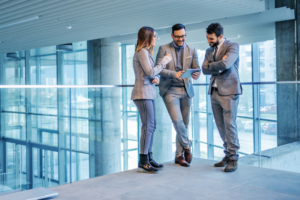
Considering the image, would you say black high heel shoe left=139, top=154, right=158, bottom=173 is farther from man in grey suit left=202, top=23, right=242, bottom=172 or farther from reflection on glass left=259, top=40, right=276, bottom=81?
reflection on glass left=259, top=40, right=276, bottom=81

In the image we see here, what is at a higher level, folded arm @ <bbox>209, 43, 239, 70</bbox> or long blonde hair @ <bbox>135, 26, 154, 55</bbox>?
long blonde hair @ <bbox>135, 26, 154, 55</bbox>

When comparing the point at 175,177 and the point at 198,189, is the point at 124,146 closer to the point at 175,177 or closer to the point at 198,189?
the point at 175,177

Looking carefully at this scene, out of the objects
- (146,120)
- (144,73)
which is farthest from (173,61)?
(146,120)

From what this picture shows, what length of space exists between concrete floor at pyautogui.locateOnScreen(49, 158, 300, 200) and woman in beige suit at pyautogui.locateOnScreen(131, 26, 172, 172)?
0.85ft

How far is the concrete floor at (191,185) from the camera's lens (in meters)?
2.26

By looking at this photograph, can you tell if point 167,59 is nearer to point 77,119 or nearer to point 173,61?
point 173,61

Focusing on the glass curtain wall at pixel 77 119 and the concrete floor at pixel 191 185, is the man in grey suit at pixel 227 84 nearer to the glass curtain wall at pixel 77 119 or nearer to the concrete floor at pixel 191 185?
the concrete floor at pixel 191 185

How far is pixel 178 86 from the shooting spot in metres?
3.12

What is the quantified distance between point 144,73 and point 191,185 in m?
1.06

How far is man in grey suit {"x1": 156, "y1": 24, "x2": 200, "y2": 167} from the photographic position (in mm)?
3061

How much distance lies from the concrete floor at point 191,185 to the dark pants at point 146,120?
28 centimetres

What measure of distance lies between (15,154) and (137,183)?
1.73 m

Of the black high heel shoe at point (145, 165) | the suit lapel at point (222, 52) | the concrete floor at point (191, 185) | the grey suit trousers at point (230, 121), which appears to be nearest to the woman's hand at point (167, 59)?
the suit lapel at point (222, 52)

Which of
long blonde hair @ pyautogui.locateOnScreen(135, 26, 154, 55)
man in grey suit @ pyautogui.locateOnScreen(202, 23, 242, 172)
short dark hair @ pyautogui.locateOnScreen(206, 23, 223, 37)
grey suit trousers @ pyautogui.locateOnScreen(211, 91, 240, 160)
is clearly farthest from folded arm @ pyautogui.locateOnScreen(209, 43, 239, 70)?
long blonde hair @ pyautogui.locateOnScreen(135, 26, 154, 55)
